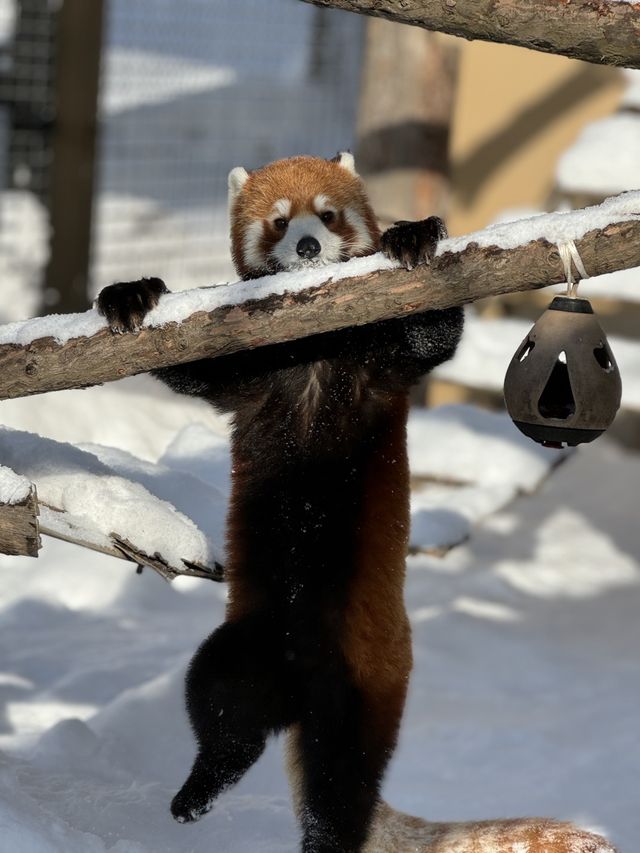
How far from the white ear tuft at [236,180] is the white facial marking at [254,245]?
0.54ft

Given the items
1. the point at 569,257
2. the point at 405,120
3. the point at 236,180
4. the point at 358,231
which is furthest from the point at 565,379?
the point at 405,120

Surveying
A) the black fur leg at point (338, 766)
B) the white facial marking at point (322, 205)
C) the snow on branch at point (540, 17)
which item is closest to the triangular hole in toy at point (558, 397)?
the snow on branch at point (540, 17)

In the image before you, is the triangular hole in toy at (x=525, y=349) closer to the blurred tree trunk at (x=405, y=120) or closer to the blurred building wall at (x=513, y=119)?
the blurred tree trunk at (x=405, y=120)

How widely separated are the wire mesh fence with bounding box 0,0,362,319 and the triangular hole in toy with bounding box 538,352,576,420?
4.34 meters

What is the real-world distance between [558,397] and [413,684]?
2089 mm

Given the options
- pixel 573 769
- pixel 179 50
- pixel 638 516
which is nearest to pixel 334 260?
pixel 573 769

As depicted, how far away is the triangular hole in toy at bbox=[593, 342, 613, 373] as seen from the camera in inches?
97.9

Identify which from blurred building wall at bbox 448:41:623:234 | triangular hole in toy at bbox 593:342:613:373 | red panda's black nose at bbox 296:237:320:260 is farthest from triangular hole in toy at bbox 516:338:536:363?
blurred building wall at bbox 448:41:623:234

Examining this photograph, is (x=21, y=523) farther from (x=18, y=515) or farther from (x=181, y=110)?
(x=181, y=110)

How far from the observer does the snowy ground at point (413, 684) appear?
123 inches

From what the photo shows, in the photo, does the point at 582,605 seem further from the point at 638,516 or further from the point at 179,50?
the point at 179,50

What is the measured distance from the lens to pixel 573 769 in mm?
3744

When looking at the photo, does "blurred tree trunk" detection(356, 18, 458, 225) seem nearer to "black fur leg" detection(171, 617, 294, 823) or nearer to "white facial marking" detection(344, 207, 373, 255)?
"white facial marking" detection(344, 207, 373, 255)

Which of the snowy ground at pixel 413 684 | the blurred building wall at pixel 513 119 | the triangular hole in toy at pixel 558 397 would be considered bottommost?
the snowy ground at pixel 413 684
